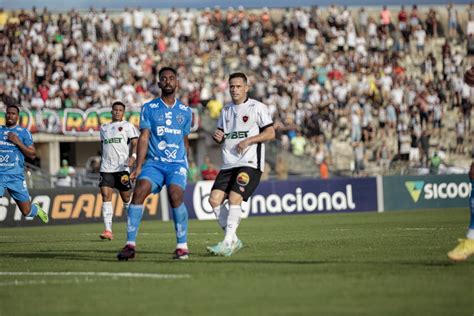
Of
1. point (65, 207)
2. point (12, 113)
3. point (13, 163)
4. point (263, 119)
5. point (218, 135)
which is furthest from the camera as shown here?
point (65, 207)

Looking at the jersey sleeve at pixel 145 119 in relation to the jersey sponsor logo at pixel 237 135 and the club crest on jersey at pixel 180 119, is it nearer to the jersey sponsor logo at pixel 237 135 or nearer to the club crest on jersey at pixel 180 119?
the club crest on jersey at pixel 180 119

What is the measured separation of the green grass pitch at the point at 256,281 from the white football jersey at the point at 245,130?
132cm

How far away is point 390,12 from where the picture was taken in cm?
4912

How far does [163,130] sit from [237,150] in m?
1.15

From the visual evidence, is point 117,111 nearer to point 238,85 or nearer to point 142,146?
point 238,85

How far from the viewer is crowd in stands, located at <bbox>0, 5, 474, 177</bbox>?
1571 inches

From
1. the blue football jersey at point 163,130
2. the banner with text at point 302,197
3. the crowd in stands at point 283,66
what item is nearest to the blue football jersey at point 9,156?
the blue football jersey at point 163,130

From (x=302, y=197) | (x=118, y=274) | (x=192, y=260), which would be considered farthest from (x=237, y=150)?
(x=302, y=197)

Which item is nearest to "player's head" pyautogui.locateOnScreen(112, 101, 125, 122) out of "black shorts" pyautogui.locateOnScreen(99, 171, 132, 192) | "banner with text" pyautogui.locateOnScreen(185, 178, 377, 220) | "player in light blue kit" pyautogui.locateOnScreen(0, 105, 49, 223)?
"black shorts" pyautogui.locateOnScreen(99, 171, 132, 192)

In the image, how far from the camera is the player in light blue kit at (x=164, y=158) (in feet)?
47.8

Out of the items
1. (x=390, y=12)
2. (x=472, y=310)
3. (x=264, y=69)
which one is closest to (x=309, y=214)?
(x=264, y=69)

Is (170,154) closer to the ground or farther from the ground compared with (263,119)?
closer to the ground

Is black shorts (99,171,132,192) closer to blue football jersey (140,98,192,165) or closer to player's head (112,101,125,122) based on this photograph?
player's head (112,101,125,122)

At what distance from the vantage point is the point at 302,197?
36219 mm
